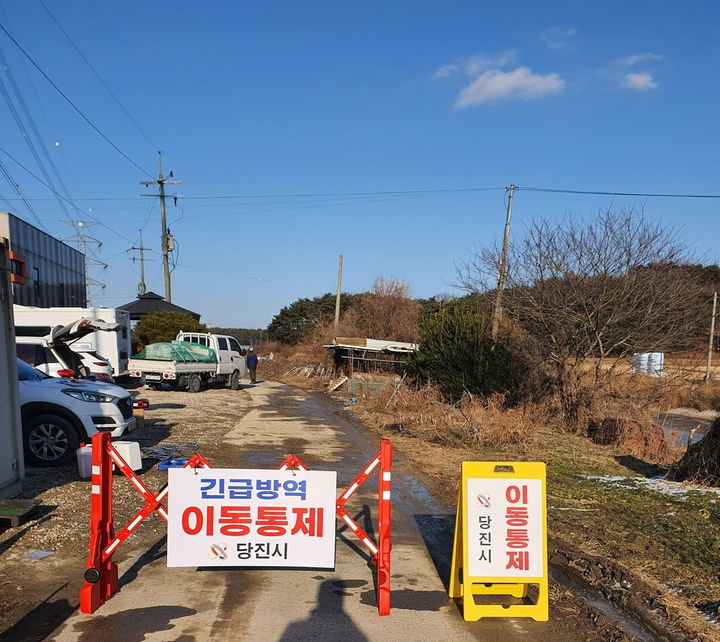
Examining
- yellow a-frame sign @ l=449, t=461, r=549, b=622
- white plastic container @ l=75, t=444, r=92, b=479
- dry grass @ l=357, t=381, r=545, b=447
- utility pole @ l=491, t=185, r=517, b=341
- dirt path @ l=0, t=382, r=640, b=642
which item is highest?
utility pole @ l=491, t=185, r=517, b=341

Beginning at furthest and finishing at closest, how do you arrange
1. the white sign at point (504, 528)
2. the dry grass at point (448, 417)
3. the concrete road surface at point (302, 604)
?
the dry grass at point (448, 417)
the white sign at point (504, 528)
the concrete road surface at point (302, 604)

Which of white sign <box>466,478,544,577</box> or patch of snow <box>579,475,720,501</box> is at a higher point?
white sign <box>466,478,544,577</box>

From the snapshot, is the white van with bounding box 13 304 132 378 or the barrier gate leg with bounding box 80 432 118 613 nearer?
the barrier gate leg with bounding box 80 432 118 613

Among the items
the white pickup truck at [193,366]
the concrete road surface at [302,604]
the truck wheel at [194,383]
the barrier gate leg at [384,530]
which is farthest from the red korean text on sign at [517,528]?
the truck wheel at [194,383]

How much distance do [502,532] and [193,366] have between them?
1985 centimetres

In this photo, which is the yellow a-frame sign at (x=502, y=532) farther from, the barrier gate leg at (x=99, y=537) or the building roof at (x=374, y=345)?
the building roof at (x=374, y=345)

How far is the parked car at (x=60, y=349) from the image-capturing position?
44.5 feet

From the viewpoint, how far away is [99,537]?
463 centimetres

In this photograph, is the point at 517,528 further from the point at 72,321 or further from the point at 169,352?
the point at 72,321

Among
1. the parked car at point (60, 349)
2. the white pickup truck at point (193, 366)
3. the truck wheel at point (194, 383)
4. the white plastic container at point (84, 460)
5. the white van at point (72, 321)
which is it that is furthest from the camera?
the truck wheel at point (194, 383)

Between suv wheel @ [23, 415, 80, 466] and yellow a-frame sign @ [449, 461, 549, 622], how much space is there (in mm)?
6372

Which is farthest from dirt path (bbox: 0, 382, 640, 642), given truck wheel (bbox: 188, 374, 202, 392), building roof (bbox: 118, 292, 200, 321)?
building roof (bbox: 118, 292, 200, 321)

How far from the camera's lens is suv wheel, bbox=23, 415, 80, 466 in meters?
8.86

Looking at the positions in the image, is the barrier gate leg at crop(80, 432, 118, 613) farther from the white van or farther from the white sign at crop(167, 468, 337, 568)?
the white van
